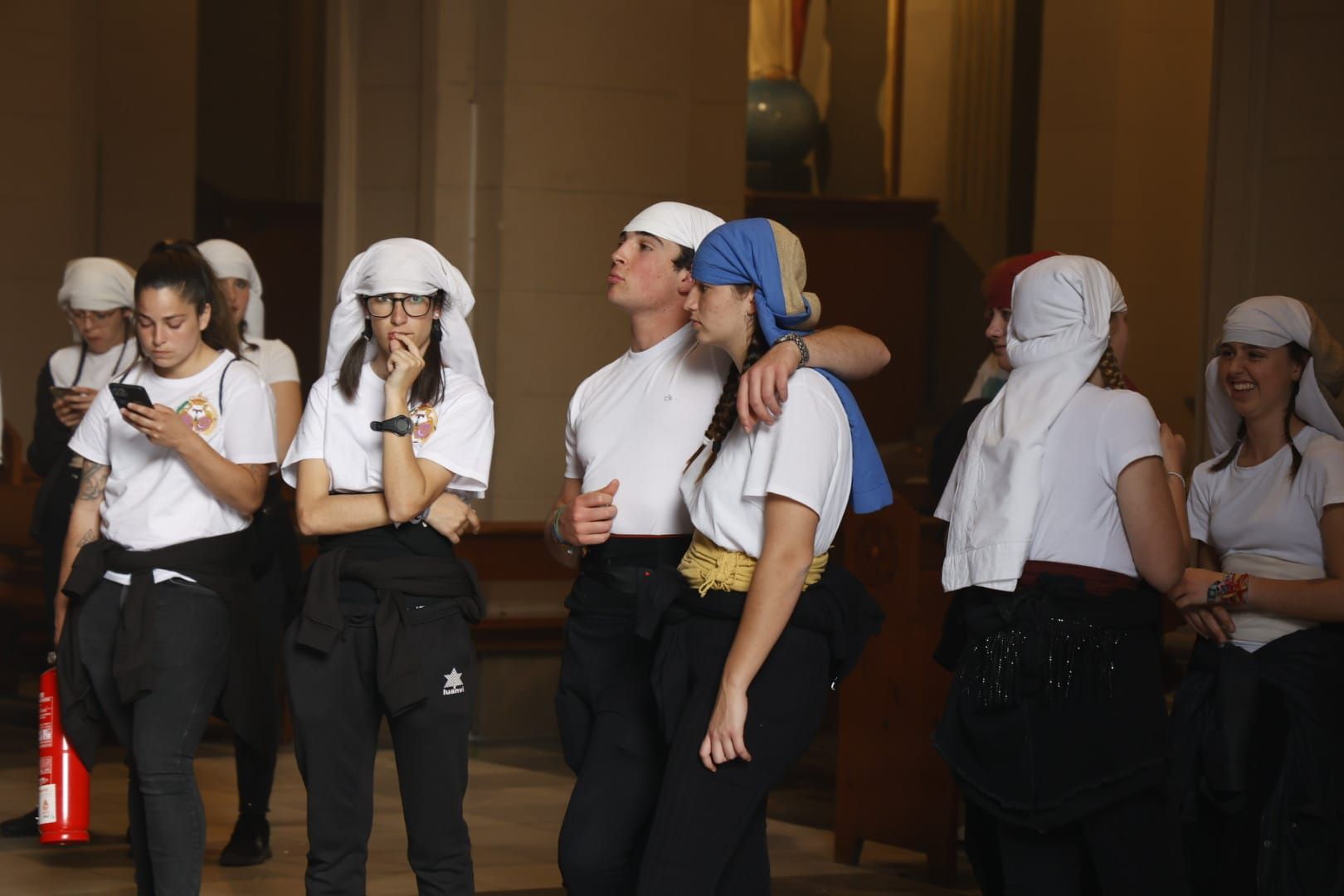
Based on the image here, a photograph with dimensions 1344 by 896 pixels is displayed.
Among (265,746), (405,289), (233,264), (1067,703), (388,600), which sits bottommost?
(265,746)

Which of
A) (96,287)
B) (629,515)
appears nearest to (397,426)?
(629,515)

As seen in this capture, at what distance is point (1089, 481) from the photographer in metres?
3.53

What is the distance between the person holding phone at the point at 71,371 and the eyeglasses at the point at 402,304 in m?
1.97

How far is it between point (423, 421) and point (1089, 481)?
4.74ft

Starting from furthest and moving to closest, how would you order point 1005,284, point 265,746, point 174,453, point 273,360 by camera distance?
point 273,360
point 265,746
point 1005,284
point 174,453

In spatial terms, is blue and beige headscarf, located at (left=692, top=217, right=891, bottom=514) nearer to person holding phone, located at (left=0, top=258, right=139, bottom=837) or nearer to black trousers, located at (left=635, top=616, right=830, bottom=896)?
black trousers, located at (left=635, top=616, right=830, bottom=896)

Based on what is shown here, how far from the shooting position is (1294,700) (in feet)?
13.1

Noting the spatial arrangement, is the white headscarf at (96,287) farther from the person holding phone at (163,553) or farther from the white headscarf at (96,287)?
the person holding phone at (163,553)

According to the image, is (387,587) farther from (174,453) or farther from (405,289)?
(174,453)

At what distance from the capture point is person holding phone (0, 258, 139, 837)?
5699mm

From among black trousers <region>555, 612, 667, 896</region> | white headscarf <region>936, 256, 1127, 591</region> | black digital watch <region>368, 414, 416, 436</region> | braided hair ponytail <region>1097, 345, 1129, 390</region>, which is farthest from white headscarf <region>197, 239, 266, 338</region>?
braided hair ponytail <region>1097, 345, 1129, 390</region>

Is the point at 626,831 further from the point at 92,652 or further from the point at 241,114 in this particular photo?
the point at 241,114

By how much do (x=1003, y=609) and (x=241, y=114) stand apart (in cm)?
1132

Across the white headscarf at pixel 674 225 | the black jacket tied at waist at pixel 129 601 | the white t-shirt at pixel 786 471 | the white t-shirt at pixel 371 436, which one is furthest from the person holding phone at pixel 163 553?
the white t-shirt at pixel 786 471
